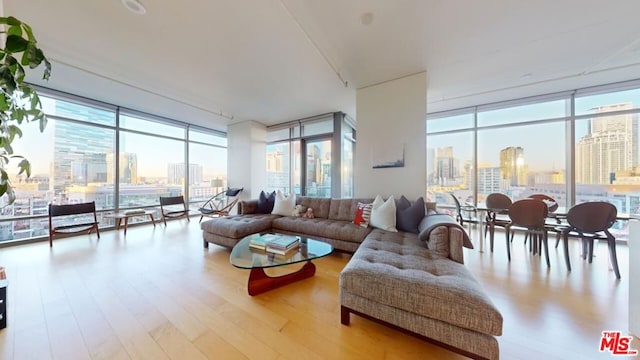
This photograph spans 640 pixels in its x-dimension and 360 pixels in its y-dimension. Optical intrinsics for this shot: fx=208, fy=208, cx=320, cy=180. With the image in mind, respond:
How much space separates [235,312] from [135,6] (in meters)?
3.05

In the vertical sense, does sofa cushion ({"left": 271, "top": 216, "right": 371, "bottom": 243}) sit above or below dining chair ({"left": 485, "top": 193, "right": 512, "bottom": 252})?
below

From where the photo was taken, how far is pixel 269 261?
6.46 ft

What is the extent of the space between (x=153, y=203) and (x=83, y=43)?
3726mm

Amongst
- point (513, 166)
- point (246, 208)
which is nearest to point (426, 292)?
point (246, 208)

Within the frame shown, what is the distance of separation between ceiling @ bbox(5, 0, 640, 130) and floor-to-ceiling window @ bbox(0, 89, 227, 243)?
0.56m

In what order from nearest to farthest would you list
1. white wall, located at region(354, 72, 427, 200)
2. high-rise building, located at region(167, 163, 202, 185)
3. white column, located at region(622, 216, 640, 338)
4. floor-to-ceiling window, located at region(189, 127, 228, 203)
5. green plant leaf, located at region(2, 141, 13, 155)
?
green plant leaf, located at region(2, 141, 13, 155)
white column, located at region(622, 216, 640, 338)
white wall, located at region(354, 72, 427, 200)
high-rise building, located at region(167, 163, 202, 185)
floor-to-ceiling window, located at region(189, 127, 228, 203)

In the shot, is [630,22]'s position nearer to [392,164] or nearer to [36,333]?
[392,164]

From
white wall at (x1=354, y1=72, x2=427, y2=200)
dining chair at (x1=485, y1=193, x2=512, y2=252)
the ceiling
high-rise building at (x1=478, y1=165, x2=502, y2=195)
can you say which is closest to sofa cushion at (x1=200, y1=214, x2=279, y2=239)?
white wall at (x1=354, y1=72, x2=427, y2=200)

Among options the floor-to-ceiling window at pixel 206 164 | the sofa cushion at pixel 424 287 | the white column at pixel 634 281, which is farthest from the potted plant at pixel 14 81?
the floor-to-ceiling window at pixel 206 164

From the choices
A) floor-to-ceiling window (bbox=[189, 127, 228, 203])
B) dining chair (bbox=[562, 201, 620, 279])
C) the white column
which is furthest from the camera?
floor-to-ceiling window (bbox=[189, 127, 228, 203])

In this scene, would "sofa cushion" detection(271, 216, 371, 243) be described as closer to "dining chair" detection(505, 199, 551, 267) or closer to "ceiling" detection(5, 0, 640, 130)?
"dining chair" detection(505, 199, 551, 267)

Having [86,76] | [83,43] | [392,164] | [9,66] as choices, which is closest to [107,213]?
[86,76]

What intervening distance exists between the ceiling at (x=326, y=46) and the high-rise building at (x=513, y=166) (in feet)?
3.72

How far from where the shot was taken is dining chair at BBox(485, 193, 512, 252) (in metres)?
3.18
